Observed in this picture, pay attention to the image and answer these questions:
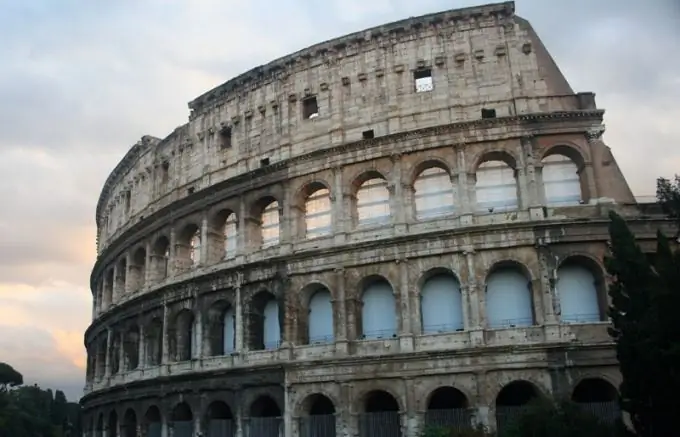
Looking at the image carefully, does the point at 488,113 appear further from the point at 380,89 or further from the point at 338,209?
the point at 338,209

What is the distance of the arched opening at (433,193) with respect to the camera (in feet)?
73.6

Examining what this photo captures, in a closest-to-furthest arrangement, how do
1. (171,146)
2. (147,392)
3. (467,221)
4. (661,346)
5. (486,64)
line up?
(661,346) < (467,221) < (486,64) < (147,392) < (171,146)

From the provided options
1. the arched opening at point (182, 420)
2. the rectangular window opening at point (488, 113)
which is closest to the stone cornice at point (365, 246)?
the rectangular window opening at point (488, 113)

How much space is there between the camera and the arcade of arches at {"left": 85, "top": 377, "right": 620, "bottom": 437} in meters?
19.6

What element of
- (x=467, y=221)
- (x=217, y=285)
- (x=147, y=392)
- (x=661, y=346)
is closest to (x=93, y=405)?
(x=147, y=392)

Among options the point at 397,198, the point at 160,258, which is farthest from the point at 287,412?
the point at 160,258

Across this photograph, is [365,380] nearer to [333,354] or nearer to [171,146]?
[333,354]

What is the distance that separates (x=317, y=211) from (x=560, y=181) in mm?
8239

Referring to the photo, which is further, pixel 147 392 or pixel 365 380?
pixel 147 392

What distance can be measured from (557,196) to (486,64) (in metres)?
4.93

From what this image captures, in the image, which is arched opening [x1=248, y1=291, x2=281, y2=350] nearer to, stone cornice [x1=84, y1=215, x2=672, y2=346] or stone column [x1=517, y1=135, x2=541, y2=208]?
stone cornice [x1=84, y1=215, x2=672, y2=346]

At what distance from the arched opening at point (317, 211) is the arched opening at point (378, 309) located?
2677 millimetres

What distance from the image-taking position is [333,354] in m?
21.7

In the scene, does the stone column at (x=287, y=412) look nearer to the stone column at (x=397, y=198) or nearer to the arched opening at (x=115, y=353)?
the stone column at (x=397, y=198)
